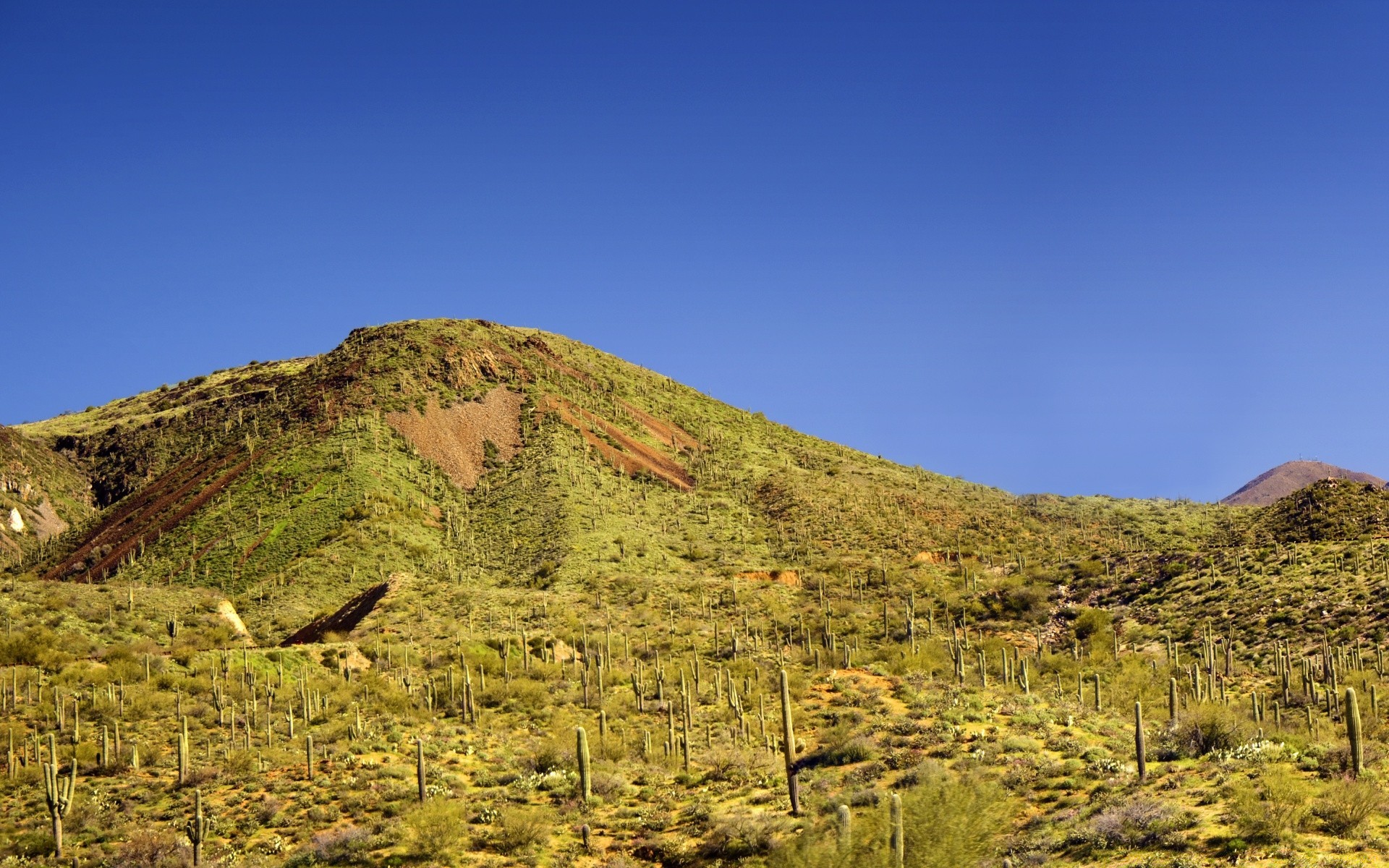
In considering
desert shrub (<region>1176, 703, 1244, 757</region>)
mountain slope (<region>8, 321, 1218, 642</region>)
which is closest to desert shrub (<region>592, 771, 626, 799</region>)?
desert shrub (<region>1176, 703, 1244, 757</region>)

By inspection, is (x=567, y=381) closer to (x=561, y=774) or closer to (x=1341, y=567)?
(x=1341, y=567)

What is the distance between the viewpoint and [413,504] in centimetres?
8106

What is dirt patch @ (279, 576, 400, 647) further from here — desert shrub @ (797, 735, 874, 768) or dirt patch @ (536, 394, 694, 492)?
dirt patch @ (536, 394, 694, 492)

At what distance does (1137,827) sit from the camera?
73.5ft

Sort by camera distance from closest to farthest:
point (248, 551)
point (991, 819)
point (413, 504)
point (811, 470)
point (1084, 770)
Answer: point (991, 819), point (1084, 770), point (248, 551), point (413, 504), point (811, 470)

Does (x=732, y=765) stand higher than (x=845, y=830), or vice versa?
(x=845, y=830)

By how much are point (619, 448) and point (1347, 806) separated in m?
80.2

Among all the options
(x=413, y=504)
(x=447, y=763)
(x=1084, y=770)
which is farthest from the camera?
(x=413, y=504)

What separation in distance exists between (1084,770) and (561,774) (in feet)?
46.0

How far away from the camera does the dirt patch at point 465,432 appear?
93.1 metres

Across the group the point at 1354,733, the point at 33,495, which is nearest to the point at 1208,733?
the point at 1354,733

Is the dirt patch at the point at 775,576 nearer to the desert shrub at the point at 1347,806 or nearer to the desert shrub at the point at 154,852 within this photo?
the desert shrub at the point at 154,852

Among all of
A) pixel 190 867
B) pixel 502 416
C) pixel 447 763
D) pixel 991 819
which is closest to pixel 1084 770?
pixel 991 819

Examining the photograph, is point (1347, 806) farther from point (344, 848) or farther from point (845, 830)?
point (344, 848)
